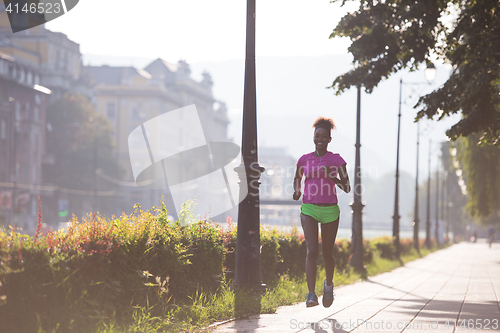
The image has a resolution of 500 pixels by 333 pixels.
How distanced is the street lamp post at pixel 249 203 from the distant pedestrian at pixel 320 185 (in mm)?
2170

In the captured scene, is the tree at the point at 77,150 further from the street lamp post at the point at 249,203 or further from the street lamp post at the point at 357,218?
the street lamp post at the point at 249,203

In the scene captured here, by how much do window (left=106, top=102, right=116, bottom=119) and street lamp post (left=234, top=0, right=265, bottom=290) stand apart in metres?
98.9

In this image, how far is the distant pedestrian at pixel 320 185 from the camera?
6754 millimetres

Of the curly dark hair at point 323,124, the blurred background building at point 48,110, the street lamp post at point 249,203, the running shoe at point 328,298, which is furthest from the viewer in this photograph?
the blurred background building at point 48,110

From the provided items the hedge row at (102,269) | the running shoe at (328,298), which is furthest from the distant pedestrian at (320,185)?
the hedge row at (102,269)

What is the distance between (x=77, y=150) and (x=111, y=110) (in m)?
33.4

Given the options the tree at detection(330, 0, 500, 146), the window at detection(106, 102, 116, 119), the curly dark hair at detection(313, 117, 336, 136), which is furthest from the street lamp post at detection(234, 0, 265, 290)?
the window at detection(106, 102, 116, 119)

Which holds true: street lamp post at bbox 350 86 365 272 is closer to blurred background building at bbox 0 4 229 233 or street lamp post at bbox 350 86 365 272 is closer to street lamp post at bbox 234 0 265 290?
street lamp post at bbox 234 0 265 290

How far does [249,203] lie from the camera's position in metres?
9.30

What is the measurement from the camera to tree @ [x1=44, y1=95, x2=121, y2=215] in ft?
229

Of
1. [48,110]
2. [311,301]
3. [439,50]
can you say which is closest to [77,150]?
[48,110]

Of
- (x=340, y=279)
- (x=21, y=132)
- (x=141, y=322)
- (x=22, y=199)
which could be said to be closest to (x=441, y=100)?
(x=340, y=279)

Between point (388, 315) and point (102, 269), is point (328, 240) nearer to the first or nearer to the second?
point (388, 315)

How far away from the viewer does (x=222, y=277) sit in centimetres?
909
